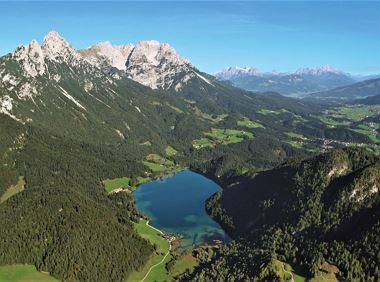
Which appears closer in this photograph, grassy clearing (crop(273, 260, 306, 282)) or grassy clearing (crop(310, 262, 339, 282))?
grassy clearing (crop(310, 262, 339, 282))

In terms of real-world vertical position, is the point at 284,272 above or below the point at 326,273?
above

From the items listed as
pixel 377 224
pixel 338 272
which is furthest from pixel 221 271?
pixel 377 224

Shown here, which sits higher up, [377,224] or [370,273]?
[377,224]

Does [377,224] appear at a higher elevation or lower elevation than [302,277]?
higher

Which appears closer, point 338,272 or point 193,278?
point 338,272

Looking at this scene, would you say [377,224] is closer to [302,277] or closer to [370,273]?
[370,273]

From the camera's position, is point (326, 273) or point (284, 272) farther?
point (284, 272)

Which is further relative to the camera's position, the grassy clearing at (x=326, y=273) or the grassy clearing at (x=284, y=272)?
the grassy clearing at (x=284, y=272)

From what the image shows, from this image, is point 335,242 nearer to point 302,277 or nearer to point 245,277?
point 302,277

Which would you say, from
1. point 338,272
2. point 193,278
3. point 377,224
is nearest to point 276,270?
point 338,272
